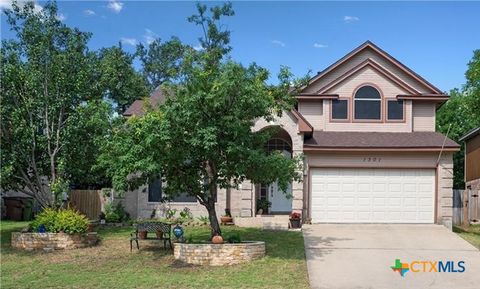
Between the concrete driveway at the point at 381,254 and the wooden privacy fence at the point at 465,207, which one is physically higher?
the wooden privacy fence at the point at 465,207

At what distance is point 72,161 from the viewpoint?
1814cm

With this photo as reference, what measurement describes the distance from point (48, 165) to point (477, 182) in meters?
21.3

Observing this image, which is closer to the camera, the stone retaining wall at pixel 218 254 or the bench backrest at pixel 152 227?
the stone retaining wall at pixel 218 254

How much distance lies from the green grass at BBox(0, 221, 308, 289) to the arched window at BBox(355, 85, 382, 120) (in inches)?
304

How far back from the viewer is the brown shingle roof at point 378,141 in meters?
20.4

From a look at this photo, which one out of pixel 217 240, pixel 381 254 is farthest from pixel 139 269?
pixel 381 254

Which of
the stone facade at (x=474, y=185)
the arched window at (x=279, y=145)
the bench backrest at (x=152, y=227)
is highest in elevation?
the arched window at (x=279, y=145)

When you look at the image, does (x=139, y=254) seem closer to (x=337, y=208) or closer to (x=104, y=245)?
(x=104, y=245)

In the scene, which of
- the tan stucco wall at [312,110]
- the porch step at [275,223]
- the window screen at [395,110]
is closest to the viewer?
the porch step at [275,223]

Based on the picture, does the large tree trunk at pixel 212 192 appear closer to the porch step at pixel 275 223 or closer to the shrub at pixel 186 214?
the porch step at pixel 275 223

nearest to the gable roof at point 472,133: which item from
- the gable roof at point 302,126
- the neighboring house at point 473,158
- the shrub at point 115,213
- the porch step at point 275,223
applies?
the neighboring house at point 473,158

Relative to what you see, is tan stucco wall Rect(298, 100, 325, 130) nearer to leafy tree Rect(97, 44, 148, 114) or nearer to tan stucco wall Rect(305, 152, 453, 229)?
tan stucco wall Rect(305, 152, 453, 229)

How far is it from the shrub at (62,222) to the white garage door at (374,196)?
29.2 feet

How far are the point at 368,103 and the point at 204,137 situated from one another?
36.6 feet
